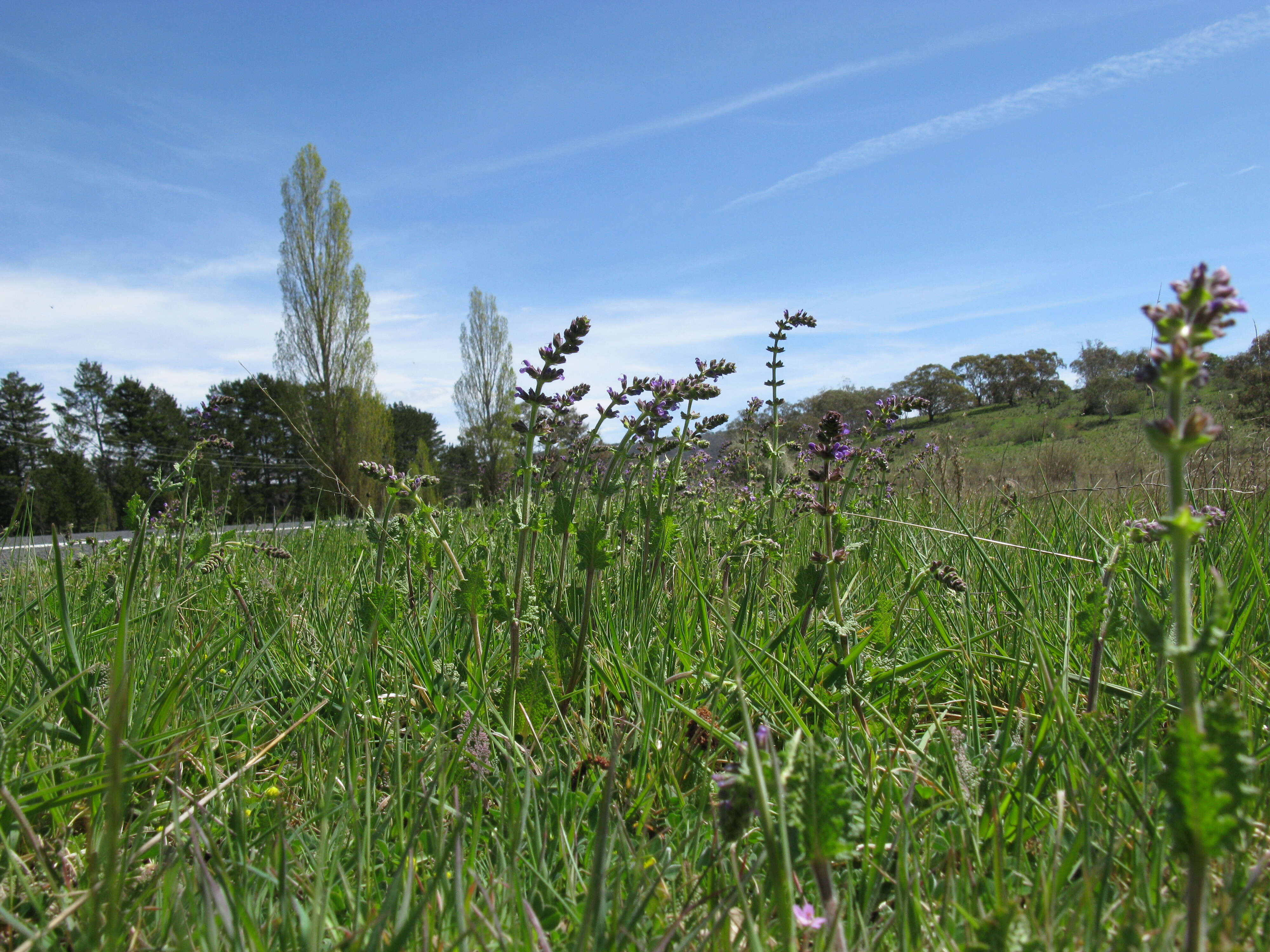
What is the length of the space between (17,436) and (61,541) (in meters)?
56.2

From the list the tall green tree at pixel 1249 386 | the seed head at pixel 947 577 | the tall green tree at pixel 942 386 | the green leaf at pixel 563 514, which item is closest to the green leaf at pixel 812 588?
the seed head at pixel 947 577

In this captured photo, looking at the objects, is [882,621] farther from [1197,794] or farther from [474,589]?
[1197,794]

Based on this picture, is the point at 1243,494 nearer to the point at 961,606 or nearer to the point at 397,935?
the point at 961,606

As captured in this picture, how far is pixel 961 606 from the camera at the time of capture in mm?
2482

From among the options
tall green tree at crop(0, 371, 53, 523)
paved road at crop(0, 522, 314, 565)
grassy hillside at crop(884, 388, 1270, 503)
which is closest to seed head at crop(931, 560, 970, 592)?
grassy hillside at crop(884, 388, 1270, 503)

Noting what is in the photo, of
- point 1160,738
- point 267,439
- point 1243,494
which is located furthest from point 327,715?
point 267,439

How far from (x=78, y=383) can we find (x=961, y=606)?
7130 centimetres

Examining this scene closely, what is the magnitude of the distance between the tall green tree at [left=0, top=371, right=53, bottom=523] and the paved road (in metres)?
22.2

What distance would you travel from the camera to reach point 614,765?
0.92m

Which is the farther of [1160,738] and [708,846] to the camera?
[1160,738]

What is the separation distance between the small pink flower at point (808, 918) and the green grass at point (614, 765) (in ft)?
0.10

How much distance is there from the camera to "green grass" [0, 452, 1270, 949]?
0.98m

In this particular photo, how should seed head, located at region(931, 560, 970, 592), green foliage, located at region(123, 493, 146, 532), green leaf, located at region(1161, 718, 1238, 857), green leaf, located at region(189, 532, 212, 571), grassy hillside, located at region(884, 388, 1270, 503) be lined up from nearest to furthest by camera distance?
green leaf, located at region(1161, 718, 1238, 857) → seed head, located at region(931, 560, 970, 592) → green foliage, located at region(123, 493, 146, 532) → green leaf, located at region(189, 532, 212, 571) → grassy hillside, located at region(884, 388, 1270, 503)

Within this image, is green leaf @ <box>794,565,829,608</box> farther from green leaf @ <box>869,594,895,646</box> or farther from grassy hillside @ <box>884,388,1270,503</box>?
grassy hillside @ <box>884,388,1270,503</box>
